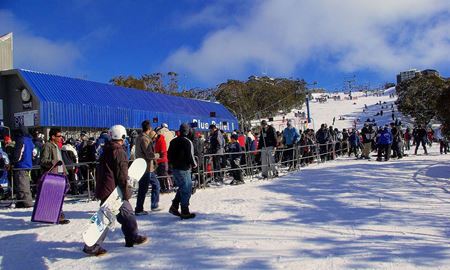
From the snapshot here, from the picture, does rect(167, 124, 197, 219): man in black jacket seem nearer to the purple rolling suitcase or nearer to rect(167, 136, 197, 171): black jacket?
rect(167, 136, 197, 171): black jacket

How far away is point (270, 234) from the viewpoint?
709 cm

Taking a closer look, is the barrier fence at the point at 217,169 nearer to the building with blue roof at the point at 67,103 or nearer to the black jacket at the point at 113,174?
the black jacket at the point at 113,174

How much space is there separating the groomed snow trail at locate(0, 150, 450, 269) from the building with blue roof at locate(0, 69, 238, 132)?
1015cm

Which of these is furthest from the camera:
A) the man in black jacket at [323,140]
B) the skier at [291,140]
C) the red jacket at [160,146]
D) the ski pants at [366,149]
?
the man in black jacket at [323,140]

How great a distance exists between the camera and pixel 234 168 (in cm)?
1364

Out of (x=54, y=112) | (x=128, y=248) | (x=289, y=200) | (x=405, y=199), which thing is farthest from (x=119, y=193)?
(x=54, y=112)

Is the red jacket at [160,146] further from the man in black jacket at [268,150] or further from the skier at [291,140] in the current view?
the skier at [291,140]

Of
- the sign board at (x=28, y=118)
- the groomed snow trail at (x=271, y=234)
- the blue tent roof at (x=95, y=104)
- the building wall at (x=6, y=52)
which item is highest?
the building wall at (x=6, y=52)

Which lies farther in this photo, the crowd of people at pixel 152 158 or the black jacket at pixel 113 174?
the crowd of people at pixel 152 158

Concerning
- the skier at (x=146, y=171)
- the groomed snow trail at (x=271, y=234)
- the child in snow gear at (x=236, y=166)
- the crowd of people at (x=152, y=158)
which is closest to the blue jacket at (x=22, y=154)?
the crowd of people at (x=152, y=158)

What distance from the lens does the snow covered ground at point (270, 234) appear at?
19.4 feet

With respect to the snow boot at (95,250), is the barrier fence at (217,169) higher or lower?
higher

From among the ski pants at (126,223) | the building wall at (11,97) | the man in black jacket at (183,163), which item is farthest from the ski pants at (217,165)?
the building wall at (11,97)

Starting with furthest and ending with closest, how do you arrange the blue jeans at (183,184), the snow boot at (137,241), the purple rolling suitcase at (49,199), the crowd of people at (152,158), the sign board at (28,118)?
the sign board at (28,118)
the blue jeans at (183,184)
the purple rolling suitcase at (49,199)
the snow boot at (137,241)
the crowd of people at (152,158)
